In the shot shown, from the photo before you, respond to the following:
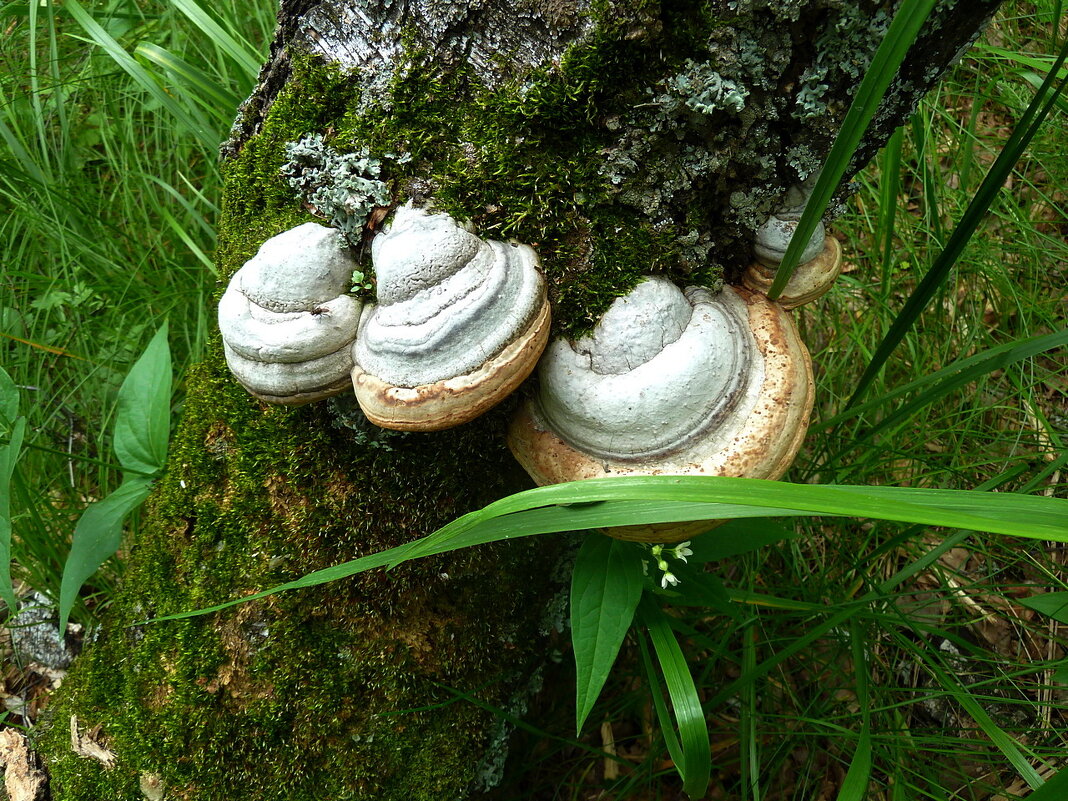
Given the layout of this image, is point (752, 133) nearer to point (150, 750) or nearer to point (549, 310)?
point (549, 310)

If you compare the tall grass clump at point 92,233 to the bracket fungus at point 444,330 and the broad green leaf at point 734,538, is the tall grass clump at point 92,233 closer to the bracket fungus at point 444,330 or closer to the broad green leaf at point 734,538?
the bracket fungus at point 444,330

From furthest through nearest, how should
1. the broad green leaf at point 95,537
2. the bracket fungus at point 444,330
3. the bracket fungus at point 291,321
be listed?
the broad green leaf at point 95,537, the bracket fungus at point 291,321, the bracket fungus at point 444,330

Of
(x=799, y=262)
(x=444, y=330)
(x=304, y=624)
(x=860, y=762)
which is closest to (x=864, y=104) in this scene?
(x=799, y=262)

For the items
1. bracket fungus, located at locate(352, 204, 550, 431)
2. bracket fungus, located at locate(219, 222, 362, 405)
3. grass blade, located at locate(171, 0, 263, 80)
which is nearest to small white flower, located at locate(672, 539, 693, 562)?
bracket fungus, located at locate(352, 204, 550, 431)

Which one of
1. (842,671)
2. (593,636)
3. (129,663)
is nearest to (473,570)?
(593,636)

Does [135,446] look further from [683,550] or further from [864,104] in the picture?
[864,104]

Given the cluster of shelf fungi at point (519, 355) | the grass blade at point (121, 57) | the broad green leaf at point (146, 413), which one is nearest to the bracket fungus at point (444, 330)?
the cluster of shelf fungi at point (519, 355)
